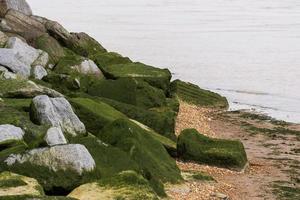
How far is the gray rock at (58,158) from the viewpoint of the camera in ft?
36.9

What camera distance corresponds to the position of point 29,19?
28438 mm

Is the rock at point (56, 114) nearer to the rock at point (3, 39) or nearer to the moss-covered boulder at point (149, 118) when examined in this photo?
the moss-covered boulder at point (149, 118)

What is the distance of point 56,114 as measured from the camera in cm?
1454

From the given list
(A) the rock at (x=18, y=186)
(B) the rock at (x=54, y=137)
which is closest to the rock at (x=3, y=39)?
(B) the rock at (x=54, y=137)

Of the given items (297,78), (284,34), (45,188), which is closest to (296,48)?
(284,34)

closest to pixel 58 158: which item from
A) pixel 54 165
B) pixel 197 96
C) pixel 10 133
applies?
pixel 54 165

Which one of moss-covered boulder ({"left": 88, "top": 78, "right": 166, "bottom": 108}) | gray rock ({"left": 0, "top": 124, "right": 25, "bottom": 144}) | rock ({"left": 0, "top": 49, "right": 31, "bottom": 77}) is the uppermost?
rock ({"left": 0, "top": 49, "right": 31, "bottom": 77})

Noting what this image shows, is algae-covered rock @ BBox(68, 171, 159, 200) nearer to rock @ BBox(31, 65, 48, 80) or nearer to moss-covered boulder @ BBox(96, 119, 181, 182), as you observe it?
moss-covered boulder @ BBox(96, 119, 181, 182)

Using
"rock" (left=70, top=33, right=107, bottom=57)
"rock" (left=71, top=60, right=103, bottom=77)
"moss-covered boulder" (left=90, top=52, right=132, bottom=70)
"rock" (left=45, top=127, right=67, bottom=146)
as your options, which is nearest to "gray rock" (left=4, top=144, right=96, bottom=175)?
"rock" (left=45, top=127, right=67, bottom=146)

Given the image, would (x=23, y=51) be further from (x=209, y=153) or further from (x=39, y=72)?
(x=209, y=153)

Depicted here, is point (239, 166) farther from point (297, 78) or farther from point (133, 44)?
point (133, 44)

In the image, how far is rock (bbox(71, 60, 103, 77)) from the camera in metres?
24.6

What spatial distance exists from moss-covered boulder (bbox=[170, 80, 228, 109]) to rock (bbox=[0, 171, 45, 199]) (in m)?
17.8

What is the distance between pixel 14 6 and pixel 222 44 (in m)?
24.6
